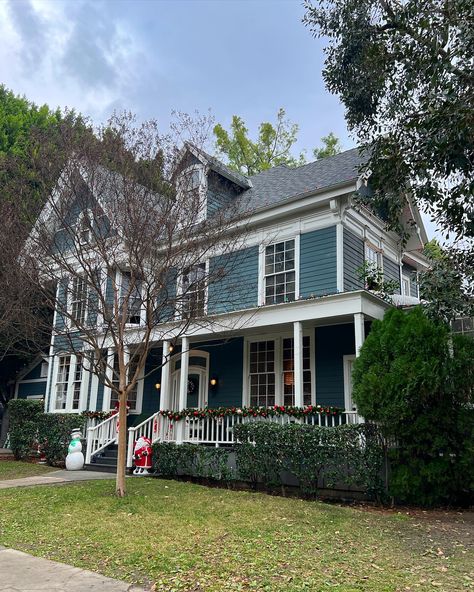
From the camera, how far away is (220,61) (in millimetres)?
16484

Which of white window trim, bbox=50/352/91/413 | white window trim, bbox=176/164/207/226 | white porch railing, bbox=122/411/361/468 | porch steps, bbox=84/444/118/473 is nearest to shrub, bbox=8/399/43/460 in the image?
white window trim, bbox=50/352/91/413

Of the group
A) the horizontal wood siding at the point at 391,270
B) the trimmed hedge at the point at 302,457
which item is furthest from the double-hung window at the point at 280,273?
the trimmed hedge at the point at 302,457

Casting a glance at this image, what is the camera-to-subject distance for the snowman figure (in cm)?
1217

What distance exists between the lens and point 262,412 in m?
10.7

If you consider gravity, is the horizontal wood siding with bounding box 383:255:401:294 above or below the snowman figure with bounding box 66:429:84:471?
above

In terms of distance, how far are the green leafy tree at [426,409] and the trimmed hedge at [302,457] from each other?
0.40m

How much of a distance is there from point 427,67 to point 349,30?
2.37 m

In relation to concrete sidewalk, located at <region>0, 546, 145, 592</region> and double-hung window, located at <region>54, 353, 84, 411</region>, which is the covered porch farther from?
concrete sidewalk, located at <region>0, 546, 145, 592</region>

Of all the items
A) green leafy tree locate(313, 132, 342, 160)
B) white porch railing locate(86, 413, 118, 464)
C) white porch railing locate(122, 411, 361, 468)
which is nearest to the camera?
white porch railing locate(122, 411, 361, 468)

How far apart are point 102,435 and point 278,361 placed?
16.7 feet

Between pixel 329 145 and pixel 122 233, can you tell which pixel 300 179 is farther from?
pixel 329 145

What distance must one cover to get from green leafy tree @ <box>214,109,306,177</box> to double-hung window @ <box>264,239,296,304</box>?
1615cm

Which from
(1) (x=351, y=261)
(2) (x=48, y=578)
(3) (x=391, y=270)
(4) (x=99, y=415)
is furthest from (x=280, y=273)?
(2) (x=48, y=578)

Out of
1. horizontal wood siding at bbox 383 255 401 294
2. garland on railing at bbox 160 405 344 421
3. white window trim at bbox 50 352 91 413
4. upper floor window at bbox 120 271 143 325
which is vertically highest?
horizontal wood siding at bbox 383 255 401 294
